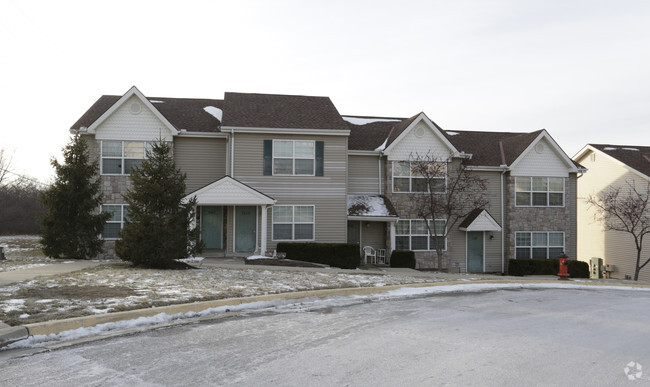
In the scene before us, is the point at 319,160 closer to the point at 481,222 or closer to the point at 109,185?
the point at 481,222

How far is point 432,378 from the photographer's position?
5.38m

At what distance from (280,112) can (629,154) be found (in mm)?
22401

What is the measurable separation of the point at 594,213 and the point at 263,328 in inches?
1185

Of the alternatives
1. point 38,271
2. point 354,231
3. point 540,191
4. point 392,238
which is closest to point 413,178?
point 392,238

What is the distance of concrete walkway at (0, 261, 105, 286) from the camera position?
1145 cm

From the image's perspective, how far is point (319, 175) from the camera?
73.3 ft

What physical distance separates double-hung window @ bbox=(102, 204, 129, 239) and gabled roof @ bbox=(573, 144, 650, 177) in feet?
91.9

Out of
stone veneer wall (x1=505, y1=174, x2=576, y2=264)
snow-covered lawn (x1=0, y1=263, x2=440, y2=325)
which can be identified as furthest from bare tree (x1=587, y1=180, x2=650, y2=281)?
snow-covered lawn (x1=0, y1=263, x2=440, y2=325)

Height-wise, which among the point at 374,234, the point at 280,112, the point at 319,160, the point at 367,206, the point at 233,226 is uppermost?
the point at 280,112

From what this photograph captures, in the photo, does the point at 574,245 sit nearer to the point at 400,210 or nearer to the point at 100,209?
the point at 400,210

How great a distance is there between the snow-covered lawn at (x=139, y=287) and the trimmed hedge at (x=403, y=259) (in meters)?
6.33

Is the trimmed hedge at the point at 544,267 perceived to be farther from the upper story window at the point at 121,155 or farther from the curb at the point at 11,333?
the curb at the point at 11,333

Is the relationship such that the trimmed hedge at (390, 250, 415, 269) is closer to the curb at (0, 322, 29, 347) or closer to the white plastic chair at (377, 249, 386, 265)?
the white plastic chair at (377, 249, 386, 265)

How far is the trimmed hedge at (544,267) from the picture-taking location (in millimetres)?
24484
